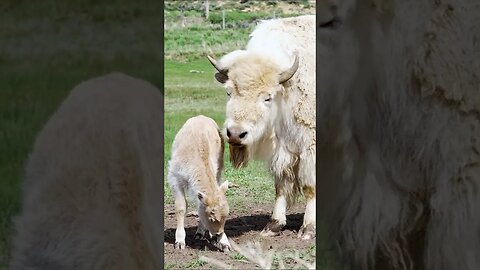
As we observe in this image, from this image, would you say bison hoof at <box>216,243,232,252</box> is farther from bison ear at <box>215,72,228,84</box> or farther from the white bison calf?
bison ear at <box>215,72,228,84</box>

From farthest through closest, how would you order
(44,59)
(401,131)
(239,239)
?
(239,239) → (401,131) → (44,59)

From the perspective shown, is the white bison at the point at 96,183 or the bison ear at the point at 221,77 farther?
the bison ear at the point at 221,77

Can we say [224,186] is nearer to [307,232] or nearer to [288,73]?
[307,232]

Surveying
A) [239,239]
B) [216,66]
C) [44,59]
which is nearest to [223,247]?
[239,239]

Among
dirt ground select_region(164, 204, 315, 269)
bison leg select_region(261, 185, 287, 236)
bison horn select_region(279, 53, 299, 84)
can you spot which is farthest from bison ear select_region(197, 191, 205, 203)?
bison horn select_region(279, 53, 299, 84)

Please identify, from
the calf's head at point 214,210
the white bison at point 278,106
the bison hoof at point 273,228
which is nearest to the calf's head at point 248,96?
the white bison at point 278,106

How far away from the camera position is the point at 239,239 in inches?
115

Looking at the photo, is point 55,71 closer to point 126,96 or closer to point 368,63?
point 126,96

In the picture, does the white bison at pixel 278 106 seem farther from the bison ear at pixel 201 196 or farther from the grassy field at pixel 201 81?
the bison ear at pixel 201 196

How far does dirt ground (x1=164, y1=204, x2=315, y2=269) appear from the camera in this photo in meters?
2.87

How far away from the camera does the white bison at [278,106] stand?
2861 millimetres

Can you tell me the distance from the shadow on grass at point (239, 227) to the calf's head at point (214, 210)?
0.07 meters

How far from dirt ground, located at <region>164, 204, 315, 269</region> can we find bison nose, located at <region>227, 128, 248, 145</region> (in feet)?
0.91

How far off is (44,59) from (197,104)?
57cm
